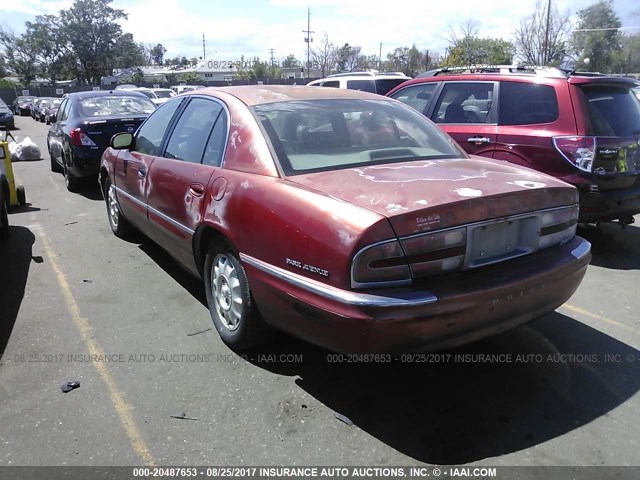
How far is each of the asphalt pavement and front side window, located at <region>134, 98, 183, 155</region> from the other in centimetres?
129

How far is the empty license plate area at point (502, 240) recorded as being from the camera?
2668 mm

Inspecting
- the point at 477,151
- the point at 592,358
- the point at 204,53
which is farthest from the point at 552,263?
the point at 204,53

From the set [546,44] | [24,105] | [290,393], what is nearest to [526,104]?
[290,393]

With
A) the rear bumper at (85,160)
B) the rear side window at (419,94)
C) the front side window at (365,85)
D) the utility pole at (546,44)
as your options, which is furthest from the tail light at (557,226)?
the utility pole at (546,44)

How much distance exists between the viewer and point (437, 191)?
267 cm

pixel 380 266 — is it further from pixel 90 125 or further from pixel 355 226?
pixel 90 125

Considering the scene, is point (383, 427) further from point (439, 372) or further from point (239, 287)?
point (239, 287)

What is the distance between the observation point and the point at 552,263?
292 centimetres

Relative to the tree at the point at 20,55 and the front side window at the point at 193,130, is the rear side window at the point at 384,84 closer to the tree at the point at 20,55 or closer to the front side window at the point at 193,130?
the front side window at the point at 193,130

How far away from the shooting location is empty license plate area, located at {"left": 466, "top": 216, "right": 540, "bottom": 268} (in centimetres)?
267

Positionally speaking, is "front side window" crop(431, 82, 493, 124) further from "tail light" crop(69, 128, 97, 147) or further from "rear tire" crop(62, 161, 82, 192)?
"rear tire" crop(62, 161, 82, 192)

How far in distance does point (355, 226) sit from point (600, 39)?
69.5 metres

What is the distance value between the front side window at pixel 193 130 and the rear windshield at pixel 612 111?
3584 mm

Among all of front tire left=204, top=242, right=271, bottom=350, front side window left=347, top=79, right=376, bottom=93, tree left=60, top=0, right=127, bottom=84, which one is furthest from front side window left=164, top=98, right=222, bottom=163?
tree left=60, top=0, right=127, bottom=84
